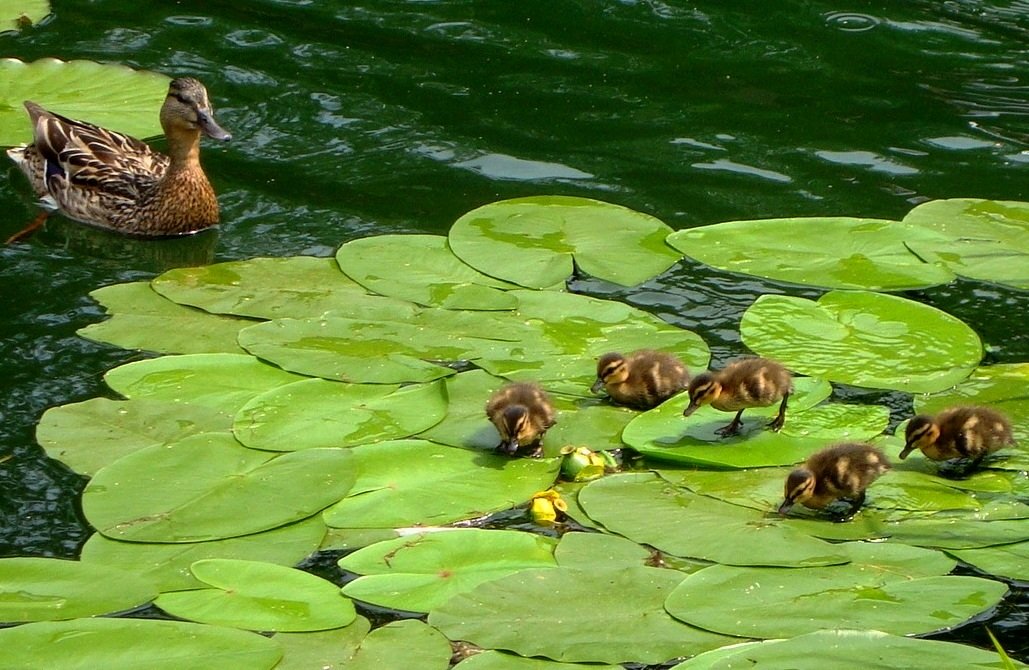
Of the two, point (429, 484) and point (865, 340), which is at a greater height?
point (865, 340)

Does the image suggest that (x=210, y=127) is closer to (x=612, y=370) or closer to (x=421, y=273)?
(x=421, y=273)

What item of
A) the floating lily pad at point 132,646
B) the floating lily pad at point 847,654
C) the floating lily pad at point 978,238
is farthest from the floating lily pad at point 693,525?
the floating lily pad at point 978,238

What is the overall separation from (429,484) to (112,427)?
3.94 feet

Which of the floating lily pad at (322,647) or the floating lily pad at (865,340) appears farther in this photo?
the floating lily pad at (865,340)

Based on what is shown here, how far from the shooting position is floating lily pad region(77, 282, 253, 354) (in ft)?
19.9

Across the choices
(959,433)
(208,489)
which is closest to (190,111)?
(208,489)

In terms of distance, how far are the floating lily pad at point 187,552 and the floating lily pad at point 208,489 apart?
1.1 inches

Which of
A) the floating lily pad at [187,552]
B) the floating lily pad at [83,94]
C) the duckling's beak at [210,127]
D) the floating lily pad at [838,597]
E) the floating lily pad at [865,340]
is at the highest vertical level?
the duckling's beak at [210,127]

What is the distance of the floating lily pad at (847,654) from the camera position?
4.14 m

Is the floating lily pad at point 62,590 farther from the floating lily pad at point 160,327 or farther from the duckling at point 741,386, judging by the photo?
the duckling at point 741,386

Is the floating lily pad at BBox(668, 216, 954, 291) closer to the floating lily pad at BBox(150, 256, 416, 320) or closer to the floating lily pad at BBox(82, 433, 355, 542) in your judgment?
the floating lily pad at BBox(150, 256, 416, 320)

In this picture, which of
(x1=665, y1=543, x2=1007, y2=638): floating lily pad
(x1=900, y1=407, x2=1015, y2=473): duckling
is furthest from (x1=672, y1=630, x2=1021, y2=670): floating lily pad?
(x1=900, y1=407, x2=1015, y2=473): duckling

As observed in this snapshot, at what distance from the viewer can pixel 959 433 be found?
200 inches

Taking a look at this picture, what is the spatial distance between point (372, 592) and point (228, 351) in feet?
5.82
